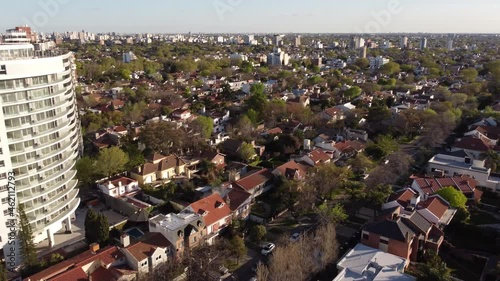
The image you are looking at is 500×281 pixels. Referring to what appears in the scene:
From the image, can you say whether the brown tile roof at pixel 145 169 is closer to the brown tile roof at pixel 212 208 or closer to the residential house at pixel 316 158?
the brown tile roof at pixel 212 208

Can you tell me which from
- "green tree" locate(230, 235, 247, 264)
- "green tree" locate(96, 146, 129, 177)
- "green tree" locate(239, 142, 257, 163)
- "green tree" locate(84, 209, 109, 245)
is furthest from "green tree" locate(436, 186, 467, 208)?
"green tree" locate(96, 146, 129, 177)

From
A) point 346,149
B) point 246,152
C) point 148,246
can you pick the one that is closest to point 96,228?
point 148,246

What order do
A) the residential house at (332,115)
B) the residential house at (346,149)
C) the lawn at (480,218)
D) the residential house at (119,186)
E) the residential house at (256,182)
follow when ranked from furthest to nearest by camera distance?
the residential house at (332,115) → the residential house at (346,149) → the residential house at (119,186) → the residential house at (256,182) → the lawn at (480,218)

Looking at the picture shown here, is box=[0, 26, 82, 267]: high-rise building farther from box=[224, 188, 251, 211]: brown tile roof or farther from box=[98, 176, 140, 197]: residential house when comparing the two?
box=[224, 188, 251, 211]: brown tile roof

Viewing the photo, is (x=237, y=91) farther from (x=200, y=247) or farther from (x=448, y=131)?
(x=200, y=247)

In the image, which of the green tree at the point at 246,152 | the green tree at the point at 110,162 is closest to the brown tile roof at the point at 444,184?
the green tree at the point at 246,152

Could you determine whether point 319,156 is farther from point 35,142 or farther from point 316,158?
point 35,142

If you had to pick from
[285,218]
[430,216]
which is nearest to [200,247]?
[285,218]
